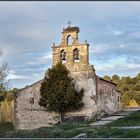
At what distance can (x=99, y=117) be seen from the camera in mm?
39969

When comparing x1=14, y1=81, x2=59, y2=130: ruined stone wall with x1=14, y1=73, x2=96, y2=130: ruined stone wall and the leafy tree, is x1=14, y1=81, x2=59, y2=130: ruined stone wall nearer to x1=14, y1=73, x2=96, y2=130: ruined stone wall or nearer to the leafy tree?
x1=14, y1=73, x2=96, y2=130: ruined stone wall

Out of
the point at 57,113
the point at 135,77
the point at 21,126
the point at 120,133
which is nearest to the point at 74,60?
→ the point at 57,113

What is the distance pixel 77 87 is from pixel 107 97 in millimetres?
4929

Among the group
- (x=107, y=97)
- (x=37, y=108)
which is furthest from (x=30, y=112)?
(x=107, y=97)

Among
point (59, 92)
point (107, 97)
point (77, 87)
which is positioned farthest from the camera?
point (107, 97)

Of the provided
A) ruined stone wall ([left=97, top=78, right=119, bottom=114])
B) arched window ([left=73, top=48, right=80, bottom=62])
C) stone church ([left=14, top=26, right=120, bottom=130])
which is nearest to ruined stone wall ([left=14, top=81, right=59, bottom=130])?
stone church ([left=14, top=26, right=120, bottom=130])

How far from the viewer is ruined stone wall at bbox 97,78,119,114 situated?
134 ft

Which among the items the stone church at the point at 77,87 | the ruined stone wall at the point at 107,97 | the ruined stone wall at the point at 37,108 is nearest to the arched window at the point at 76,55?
the stone church at the point at 77,87

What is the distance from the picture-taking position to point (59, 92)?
38.0 m

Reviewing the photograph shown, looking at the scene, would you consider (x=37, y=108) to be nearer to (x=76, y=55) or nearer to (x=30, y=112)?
(x=30, y=112)

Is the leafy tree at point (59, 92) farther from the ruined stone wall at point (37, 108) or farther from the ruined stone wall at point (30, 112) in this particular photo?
the ruined stone wall at point (30, 112)

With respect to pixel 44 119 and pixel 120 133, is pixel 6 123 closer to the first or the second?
pixel 44 119

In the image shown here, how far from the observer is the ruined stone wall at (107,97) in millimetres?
40781

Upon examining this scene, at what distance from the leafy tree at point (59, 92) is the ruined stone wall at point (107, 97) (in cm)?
221
